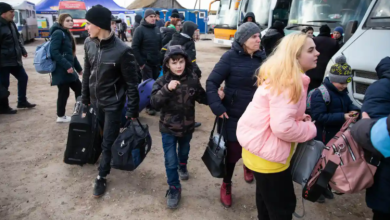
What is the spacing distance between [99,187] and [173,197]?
0.86m

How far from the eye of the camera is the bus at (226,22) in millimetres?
15135

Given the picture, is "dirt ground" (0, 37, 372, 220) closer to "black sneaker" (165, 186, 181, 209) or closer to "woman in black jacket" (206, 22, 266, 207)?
"black sneaker" (165, 186, 181, 209)

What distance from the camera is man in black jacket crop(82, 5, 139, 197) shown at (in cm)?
278

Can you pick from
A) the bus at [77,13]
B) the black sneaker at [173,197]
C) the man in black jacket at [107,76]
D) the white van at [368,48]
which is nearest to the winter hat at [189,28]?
the man in black jacket at [107,76]

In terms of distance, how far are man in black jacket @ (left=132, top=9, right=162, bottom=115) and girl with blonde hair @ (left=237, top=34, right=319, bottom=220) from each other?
3.65m

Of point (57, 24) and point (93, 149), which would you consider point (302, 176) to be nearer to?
point (93, 149)

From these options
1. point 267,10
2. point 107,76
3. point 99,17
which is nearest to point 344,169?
point 107,76

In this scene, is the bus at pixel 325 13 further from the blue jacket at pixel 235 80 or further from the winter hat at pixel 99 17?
the winter hat at pixel 99 17

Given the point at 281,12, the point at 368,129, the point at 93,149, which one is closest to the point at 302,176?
the point at 368,129

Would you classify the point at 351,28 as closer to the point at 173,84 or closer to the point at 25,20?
the point at 173,84

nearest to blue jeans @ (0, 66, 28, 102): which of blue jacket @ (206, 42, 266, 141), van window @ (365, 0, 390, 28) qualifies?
blue jacket @ (206, 42, 266, 141)

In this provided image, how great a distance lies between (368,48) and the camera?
11.7ft

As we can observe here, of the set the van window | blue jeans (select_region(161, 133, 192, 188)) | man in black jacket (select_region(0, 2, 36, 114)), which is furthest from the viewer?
man in black jacket (select_region(0, 2, 36, 114))

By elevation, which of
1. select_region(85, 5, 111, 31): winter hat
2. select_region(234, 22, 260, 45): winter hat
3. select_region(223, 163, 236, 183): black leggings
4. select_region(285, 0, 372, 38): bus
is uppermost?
select_region(285, 0, 372, 38): bus
